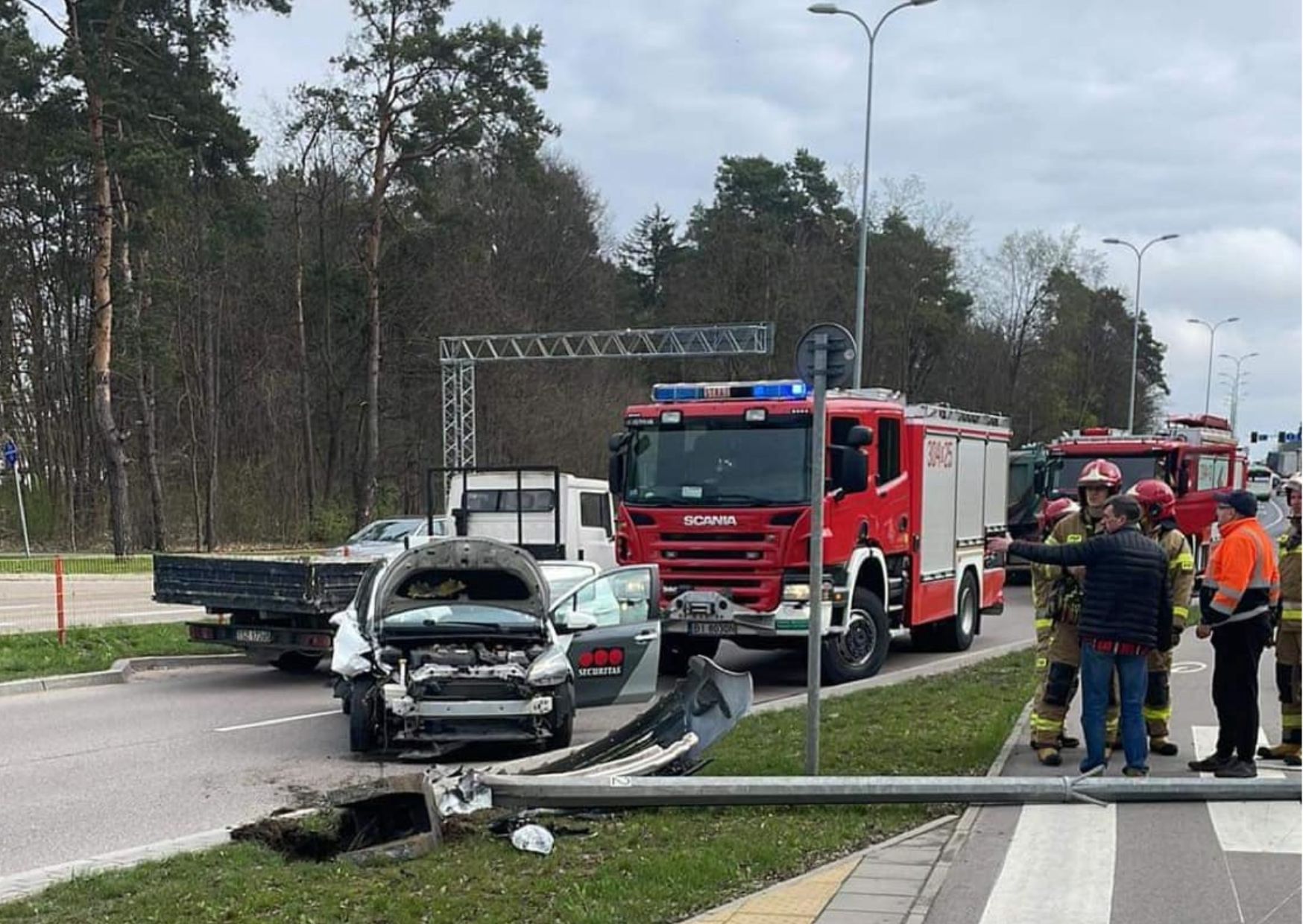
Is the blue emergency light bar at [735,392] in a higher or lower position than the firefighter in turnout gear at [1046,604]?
higher

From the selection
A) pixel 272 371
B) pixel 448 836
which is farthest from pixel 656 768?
pixel 272 371

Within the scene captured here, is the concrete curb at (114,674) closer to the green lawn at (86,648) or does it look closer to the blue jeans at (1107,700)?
the green lawn at (86,648)

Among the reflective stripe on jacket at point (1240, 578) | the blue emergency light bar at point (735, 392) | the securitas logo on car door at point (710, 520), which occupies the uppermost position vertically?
the blue emergency light bar at point (735, 392)

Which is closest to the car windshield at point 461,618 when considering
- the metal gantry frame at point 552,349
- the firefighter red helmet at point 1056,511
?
the firefighter red helmet at point 1056,511

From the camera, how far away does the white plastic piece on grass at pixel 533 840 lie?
20.7 ft

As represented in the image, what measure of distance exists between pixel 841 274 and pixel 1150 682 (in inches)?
1922

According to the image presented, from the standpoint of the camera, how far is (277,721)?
11.4m

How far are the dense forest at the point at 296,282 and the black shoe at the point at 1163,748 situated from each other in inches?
991

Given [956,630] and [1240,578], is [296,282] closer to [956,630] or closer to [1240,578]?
[956,630]

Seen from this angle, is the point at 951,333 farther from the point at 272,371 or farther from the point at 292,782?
the point at 292,782

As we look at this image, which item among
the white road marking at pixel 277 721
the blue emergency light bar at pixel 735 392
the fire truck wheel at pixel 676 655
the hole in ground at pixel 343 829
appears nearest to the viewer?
the hole in ground at pixel 343 829

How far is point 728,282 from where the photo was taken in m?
Answer: 54.1

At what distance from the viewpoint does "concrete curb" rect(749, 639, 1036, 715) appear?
11766 mm

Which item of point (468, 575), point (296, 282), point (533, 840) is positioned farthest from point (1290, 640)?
point (296, 282)
